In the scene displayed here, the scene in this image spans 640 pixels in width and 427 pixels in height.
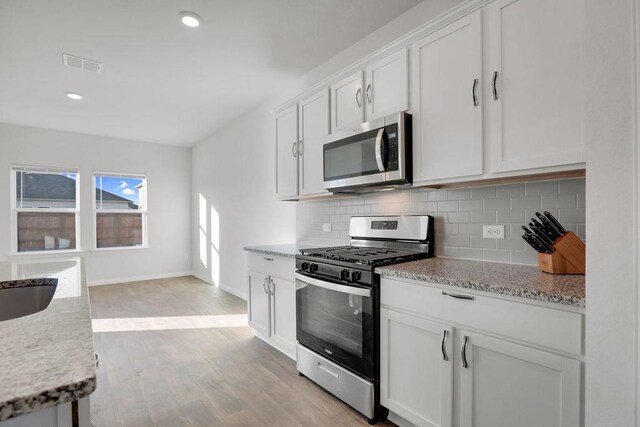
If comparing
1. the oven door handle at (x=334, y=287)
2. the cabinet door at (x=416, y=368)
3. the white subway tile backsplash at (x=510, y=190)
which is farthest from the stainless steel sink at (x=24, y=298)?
the white subway tile backsplash at (x=510, y=190)

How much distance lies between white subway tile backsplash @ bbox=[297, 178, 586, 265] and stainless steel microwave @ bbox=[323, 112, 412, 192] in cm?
30

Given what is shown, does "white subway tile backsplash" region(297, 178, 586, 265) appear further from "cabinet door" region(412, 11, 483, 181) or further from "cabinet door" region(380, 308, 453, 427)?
"cabinet door" region(380, 308, 453, 427)

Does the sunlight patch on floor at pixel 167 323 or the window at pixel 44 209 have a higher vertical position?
the window at pixel 44 209

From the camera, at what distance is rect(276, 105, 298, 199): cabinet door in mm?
3119

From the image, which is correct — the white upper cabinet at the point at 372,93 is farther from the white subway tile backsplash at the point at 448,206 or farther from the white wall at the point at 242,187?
the white subway tile backsplash at the point at 448,206

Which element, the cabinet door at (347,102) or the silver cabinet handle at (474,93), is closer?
the silver cabinet handle at (474,93)

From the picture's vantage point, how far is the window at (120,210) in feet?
19.1

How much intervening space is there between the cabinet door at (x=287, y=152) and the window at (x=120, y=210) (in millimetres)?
4070

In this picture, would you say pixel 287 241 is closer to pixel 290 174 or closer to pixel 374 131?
pixel 290 174

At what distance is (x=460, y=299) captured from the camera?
153 cm

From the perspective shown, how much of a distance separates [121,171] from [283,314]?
15.9 feet

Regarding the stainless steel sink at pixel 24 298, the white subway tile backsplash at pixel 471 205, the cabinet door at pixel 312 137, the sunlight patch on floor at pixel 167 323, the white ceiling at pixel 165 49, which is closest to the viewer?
the stainless steel sink at pixel 24 298

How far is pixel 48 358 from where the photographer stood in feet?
2.02

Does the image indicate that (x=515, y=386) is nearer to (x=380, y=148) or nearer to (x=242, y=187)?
(x=380, y=148)
